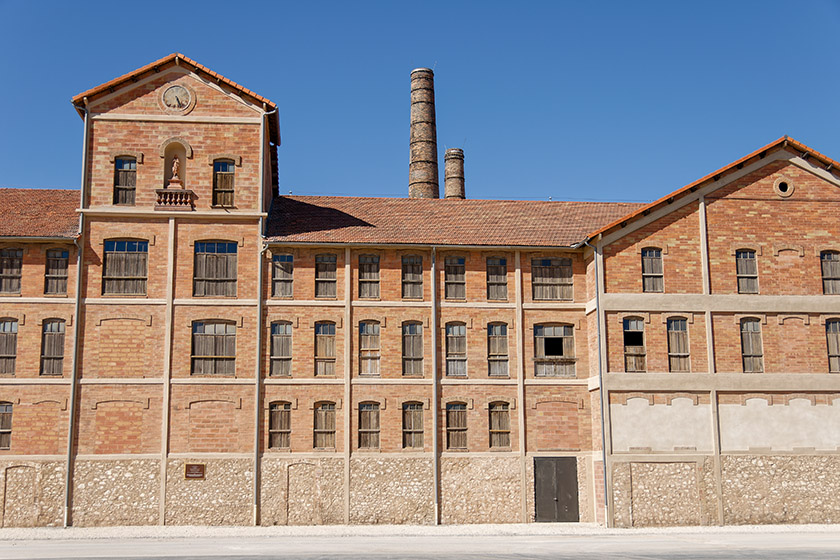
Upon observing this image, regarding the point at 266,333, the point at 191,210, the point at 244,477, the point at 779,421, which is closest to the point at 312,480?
the point at 244,477

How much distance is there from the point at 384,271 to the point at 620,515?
11.0 meters

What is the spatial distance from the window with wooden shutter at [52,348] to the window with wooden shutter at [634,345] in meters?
18.3

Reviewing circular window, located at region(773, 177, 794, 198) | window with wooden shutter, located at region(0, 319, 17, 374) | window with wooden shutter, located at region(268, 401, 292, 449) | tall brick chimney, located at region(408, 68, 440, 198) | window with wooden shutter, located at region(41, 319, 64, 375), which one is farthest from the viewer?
tall brick chimney, located at region(408, 68, 440, 198)

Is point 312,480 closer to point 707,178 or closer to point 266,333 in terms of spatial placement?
point 266,333

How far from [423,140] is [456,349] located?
681 inches

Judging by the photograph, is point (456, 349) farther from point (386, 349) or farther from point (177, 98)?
point (177, 98)

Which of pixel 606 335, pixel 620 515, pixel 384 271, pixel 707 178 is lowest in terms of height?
Answer: pixel 620 515

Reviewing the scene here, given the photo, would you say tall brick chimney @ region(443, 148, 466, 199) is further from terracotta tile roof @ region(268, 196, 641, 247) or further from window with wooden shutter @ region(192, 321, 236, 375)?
window with wooden shutter @ region(192, 321, 236, 375)

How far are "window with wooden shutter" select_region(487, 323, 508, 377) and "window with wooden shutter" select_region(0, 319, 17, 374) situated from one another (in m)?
15.4

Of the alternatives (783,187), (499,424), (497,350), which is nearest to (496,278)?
(497,350)

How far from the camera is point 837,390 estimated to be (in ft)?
105

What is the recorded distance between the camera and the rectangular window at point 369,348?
32.7 meters

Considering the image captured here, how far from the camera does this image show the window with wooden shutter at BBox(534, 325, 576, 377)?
109 ft

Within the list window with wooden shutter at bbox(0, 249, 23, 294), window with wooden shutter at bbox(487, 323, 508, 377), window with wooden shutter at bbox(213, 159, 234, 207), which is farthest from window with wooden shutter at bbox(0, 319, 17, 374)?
window with wooden shutter at bbox(487, 323, 508, 377)
